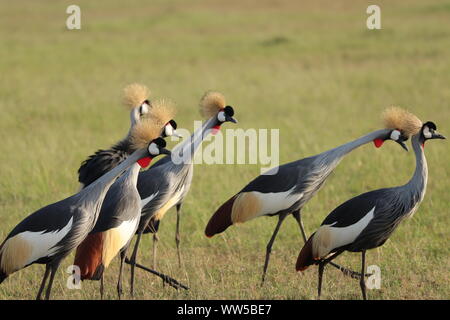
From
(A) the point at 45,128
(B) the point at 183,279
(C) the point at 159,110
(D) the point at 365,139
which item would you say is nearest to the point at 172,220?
(B) the point at 183,279

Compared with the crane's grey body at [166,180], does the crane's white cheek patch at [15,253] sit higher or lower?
lower

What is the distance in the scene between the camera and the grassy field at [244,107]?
16.7 ft

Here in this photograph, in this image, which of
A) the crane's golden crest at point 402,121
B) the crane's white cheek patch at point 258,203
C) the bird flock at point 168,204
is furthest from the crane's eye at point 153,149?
the crane's golden crest at point 402,121

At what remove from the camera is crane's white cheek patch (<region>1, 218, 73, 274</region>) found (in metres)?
3.91

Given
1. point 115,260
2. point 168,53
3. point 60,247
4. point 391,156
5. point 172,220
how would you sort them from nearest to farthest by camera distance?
1. point 60,247
2. point 115,260
3. point 172,220
4. point 391,156
5. point 168,53

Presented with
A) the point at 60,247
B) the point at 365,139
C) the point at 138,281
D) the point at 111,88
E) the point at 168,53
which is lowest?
the point at 138,281

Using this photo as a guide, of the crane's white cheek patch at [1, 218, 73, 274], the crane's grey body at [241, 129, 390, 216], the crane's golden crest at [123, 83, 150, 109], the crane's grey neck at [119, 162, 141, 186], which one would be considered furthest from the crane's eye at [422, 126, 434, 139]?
the crane's golden crest at [123, 83, 150, 109]

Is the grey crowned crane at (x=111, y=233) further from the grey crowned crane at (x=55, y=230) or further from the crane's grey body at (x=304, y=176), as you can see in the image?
the crane's grey body at (x=304, y=176)

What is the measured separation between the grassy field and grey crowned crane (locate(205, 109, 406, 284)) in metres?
0.41

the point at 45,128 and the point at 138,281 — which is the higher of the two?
the point at 45,128

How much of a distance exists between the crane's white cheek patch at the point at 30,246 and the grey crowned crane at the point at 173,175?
826 mm

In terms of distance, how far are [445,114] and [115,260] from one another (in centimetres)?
562

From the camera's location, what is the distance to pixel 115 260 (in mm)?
5465
